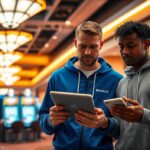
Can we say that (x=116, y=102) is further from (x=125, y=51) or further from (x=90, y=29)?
(x=90, y=29)

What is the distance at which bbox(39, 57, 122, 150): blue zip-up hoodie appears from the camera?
2.32 m

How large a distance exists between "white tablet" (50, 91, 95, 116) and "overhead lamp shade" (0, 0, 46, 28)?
3.64 m

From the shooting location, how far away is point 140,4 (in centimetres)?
662

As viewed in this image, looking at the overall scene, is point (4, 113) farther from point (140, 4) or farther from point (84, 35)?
point (84, 35)

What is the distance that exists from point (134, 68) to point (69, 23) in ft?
27.2

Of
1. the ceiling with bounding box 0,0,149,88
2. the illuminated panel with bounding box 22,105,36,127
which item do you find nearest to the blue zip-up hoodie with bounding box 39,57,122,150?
the ceiling with bounding box 0,0,149,88

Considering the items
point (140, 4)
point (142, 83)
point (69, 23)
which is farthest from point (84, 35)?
point (69, 23)

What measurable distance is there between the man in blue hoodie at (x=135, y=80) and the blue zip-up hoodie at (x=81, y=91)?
0.09m

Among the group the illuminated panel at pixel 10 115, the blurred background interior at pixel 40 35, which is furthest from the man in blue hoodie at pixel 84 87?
the illuminated panel at pixel 10 115

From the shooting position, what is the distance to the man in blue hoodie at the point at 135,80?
2135mm

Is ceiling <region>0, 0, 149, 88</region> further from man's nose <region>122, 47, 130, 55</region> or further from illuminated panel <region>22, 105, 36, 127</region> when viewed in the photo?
man's nose <region>122, 47, 130, 55</region>

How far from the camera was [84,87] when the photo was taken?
2.38m

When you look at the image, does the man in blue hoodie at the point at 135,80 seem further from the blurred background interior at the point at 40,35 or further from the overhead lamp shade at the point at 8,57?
the overhead lamp shade at the point at 8,57

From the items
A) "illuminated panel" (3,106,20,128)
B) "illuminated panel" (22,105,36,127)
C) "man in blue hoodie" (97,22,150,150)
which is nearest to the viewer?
"man in blue hoodie" (97,22,150,150)
